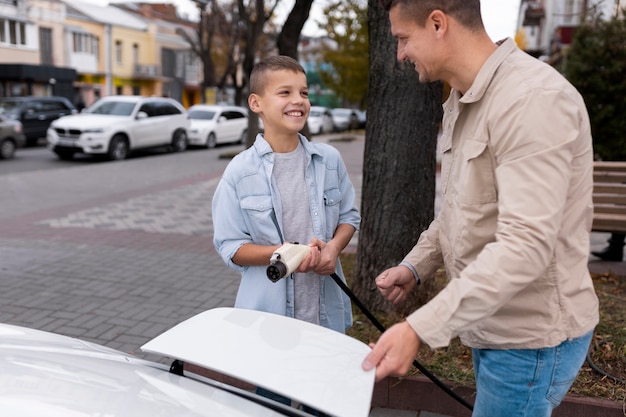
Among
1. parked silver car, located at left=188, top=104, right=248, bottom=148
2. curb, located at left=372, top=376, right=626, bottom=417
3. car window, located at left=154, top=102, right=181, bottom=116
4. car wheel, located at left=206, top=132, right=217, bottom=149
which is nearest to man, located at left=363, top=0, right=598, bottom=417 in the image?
curb, located at left=372, top=376, right=626, bottom=417

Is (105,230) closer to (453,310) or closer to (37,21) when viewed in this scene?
(453,310)

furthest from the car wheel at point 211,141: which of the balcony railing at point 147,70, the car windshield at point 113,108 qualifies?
the balcony railing at point 147,70

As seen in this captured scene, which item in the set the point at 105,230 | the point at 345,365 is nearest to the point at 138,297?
the point at 105,230

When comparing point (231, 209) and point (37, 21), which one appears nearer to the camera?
point (231, 209)

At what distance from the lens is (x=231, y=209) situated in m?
2.36

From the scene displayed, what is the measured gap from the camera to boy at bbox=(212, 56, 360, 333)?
235 centimetres

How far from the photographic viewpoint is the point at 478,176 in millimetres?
1633

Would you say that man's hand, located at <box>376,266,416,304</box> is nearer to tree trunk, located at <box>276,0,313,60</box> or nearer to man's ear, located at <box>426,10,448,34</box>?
man's ear, located at <box>426,10,448,34</box>

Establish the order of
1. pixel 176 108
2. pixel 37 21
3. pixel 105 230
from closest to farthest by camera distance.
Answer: pixel 105 230 → pixel 176 108 → pixel 37 21

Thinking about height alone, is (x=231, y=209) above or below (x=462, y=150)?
below

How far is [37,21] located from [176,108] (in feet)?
80.2

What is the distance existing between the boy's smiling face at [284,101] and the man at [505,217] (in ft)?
2.30

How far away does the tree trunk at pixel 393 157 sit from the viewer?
428cm

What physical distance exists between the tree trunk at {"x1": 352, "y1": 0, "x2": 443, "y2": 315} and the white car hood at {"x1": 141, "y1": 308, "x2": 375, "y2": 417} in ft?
8.45
